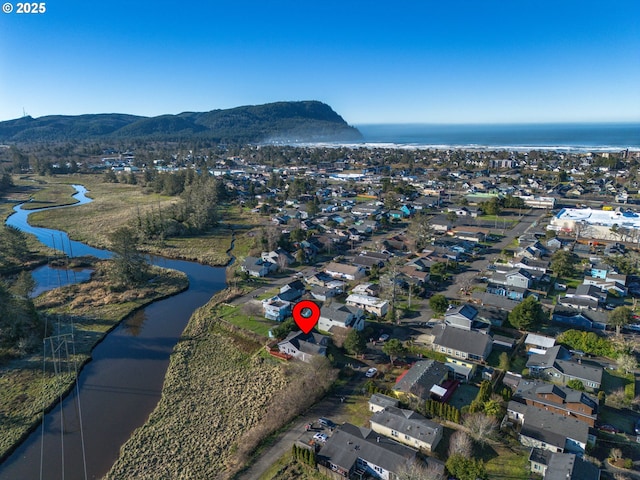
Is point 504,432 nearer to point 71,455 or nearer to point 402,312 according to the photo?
point 402,312

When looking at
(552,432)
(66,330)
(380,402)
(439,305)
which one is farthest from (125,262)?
(552,432)

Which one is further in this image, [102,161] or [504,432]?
[102,161]

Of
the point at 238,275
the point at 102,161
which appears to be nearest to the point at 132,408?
the point at 238,275

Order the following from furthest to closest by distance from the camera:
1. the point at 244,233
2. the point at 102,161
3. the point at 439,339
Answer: the point at 102,161, the point at 244,233, the point at 439,339

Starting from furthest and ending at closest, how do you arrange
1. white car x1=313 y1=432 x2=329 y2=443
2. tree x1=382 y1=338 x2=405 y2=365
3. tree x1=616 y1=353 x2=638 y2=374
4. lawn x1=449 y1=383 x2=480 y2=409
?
1. tree x1=382 y1=338 x2=405 y2=365
2. tree x1=616 y1=353 x2=638 y2=374
3. lawn x1=449 y1=383 x2=480 y2=409
4. white car x1=313 y1=432 x2=329 y2=443

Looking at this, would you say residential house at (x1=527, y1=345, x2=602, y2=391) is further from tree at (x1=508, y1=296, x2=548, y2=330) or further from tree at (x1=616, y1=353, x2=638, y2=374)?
tree at (x1=508, y1=296, x2=548, y2=330)

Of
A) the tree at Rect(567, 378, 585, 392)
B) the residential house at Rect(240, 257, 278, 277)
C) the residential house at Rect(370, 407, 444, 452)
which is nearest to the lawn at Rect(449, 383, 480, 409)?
the residential house at Rect(370, 407, 444, 452)
